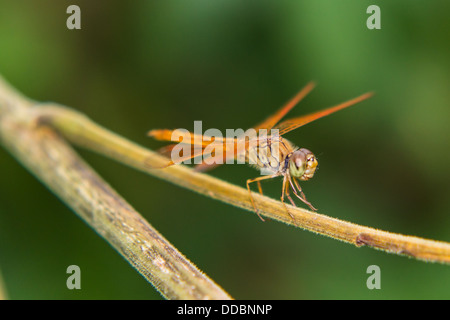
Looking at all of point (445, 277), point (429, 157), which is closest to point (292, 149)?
point (429, 157)

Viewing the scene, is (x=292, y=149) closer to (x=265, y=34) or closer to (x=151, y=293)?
(x=265, y=34)

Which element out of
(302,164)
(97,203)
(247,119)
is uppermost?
(247,119)

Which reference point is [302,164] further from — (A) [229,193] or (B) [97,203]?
(B) [97,203]

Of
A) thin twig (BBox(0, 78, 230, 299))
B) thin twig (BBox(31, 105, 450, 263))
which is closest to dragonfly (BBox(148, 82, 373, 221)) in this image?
thin twig (BBox(31, 105, 450, 263))

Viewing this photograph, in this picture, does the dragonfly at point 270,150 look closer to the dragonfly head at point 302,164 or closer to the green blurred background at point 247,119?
the dragonfly head at point 302,164

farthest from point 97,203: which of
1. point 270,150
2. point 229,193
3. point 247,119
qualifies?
point 247,119

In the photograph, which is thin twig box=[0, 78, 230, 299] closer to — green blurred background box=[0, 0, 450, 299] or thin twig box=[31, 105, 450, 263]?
thin twig box=[31, 105, 450, 263]
